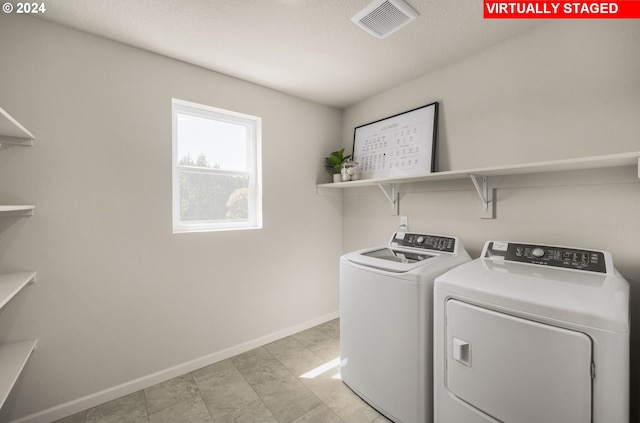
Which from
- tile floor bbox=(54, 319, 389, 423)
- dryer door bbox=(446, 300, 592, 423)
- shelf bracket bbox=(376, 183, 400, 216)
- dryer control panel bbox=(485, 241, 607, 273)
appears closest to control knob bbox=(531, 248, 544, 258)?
dryer control panel bbox=(485, 241, 607, 273)

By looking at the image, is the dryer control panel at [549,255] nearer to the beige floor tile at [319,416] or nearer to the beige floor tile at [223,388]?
the beige floor tile at [319,416]

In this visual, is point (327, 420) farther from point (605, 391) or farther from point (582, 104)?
point (582, 104)

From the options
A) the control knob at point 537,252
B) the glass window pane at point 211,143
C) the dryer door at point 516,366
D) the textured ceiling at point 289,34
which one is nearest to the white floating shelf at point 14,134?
the textured ceiling at point 289,34

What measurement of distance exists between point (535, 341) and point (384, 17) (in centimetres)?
178

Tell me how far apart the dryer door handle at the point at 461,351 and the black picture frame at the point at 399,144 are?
1182mm

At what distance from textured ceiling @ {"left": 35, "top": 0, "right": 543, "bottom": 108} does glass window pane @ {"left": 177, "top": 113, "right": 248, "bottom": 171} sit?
17.1 inches

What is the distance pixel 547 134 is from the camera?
1714mm

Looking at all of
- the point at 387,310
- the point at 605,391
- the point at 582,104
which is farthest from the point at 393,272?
the point at 582,104

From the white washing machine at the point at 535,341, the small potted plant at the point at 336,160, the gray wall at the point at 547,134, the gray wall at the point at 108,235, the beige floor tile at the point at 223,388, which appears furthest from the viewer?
the small potted plant at the point at 336,160

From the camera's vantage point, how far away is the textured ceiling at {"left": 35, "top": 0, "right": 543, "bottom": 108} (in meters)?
1.56

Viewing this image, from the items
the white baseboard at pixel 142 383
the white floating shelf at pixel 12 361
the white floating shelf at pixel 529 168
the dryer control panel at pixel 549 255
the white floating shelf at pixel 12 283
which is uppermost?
the white floating shelf at pixel 529 168

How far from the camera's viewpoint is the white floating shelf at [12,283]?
1.17 metres

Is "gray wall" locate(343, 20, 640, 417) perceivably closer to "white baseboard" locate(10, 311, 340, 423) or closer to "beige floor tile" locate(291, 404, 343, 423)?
"beige floor tile" locate(291, 404, 343, 423)

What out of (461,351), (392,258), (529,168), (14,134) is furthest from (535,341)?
(14,134)
